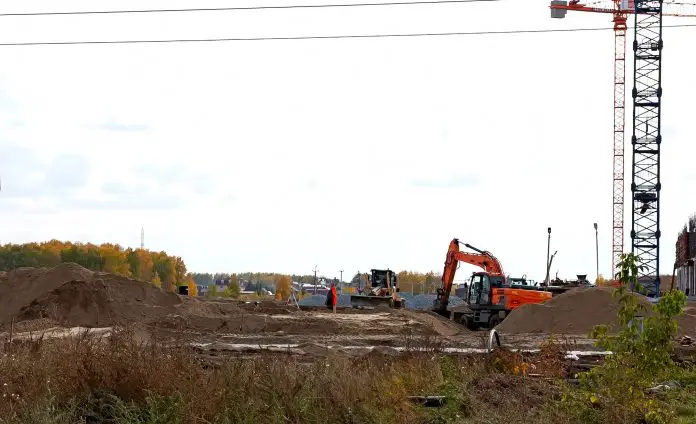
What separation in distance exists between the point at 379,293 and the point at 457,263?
386 inches

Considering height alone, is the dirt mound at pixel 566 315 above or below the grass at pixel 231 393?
above

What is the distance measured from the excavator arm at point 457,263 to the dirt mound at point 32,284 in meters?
16.3

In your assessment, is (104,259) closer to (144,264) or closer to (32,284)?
(144,264)

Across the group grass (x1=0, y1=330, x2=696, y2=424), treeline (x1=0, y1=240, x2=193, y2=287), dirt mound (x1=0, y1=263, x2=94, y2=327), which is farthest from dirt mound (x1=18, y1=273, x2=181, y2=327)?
treeline (x1=0, y1=240, x2=193, y2=287)

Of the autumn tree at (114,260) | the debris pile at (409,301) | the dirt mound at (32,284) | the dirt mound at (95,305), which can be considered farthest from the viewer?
the autumn tree at (114,260)

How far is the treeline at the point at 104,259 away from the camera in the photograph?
454ft

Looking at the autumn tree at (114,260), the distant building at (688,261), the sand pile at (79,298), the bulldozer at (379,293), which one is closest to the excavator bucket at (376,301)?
the bulldozer at (379,293)

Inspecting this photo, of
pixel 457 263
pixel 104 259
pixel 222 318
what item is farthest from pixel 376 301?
pixel 104 259

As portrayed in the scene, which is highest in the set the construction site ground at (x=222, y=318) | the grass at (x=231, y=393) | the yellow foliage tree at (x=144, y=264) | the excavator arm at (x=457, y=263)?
the yellow foliage tree at (x=144, y=264)

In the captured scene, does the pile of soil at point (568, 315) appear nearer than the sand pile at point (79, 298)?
Yes

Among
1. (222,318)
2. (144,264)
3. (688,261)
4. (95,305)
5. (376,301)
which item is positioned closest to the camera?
(222,318)

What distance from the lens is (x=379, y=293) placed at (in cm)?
5822

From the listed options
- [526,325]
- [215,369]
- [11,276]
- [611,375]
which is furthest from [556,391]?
[11,276]

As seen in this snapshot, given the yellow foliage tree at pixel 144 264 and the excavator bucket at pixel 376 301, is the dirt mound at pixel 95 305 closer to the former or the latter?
the excavator bucket at pixel 376 301
